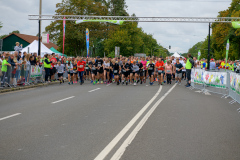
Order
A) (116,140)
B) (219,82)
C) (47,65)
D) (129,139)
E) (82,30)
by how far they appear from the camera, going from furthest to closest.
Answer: (82,30), (47,65), (219,82), (129,139), (116,140)

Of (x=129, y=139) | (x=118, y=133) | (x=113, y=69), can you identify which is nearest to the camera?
(x=129, y=139)

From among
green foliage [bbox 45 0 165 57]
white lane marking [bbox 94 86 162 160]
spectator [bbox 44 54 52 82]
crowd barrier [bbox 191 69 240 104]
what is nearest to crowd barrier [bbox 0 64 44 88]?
spectator [bbox 44 54 52 82]

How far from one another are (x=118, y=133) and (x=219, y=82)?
10.0m

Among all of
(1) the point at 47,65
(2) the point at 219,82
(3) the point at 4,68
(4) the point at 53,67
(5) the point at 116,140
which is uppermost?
(1) the point at 47,65

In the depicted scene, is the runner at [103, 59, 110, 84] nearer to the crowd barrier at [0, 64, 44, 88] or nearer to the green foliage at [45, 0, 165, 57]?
the crowd barrier at [0, 64, 44, 88]

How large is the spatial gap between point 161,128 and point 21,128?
3.03m

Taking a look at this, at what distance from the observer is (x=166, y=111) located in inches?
409

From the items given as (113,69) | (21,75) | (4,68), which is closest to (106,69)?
(113,69)

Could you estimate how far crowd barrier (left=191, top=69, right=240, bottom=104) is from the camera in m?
12.8

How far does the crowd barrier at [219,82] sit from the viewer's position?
12.8 m

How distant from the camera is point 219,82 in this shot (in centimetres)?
1588

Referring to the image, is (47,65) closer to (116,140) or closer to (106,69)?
(106,69)

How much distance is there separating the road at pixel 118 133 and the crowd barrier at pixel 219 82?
6.83 ft

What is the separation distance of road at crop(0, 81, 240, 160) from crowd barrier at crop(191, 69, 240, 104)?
81.9 inches
